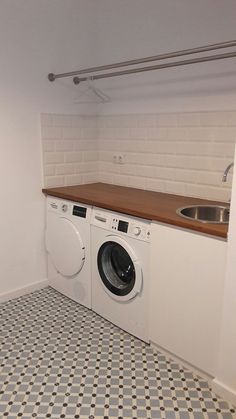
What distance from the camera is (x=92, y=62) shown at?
2.88m

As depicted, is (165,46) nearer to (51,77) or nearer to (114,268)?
(51,77)

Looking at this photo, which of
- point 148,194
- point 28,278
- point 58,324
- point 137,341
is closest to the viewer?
point 137,341

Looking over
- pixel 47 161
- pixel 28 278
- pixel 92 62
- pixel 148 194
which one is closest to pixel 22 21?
pixel 92 62

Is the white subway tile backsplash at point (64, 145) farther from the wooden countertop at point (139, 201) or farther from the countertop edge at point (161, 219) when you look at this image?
the countertop edge at point (161, 219)

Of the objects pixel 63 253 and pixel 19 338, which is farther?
pixel 63 253

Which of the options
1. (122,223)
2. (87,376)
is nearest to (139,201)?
(122,223)

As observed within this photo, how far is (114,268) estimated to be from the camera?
2391 millimetres

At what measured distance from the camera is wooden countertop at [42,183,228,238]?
67.6 inches

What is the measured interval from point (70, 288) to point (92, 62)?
189cm

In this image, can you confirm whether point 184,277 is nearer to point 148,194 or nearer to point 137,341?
point 137,341

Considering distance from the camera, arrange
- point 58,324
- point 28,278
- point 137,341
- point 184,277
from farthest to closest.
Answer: point 28,278 < point 58,324 < point 137,341 < point 184,277

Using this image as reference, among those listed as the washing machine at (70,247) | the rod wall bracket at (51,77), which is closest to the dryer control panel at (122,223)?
the washing machine at (70,247)

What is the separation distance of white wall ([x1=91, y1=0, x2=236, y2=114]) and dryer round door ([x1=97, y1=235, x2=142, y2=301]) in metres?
1.07

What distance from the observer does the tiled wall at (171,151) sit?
222 centimetres
